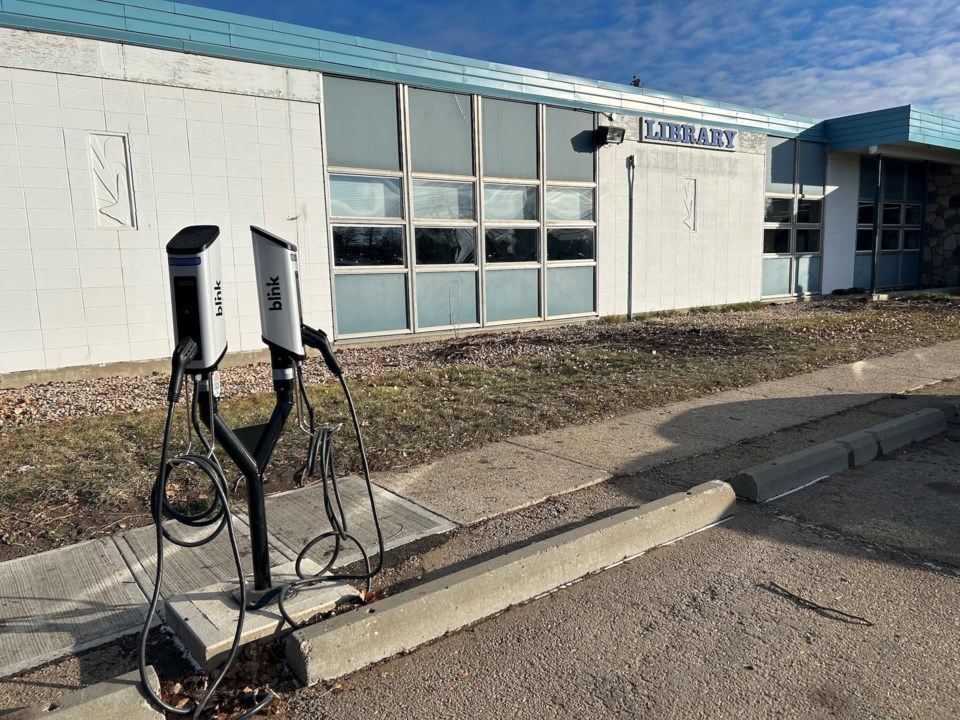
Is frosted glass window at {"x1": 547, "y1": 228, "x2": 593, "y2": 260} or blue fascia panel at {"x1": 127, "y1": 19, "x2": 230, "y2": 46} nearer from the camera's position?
blue fascia panel at {"x1": 127, "y1": 19, "x2": 230, "y2": 46}

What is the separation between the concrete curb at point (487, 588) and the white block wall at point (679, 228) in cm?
1124

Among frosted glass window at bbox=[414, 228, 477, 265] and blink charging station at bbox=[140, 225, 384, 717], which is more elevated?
frosted glass window at bbox=[414, 228, 477, 265]

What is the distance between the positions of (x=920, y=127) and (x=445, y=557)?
20.2 metres

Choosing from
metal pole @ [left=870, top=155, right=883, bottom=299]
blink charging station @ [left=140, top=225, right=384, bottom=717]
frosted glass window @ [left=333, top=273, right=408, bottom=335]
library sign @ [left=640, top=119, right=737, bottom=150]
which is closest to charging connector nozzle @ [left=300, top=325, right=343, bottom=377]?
blink charging station @ [left=140, top=225, right=384, bottom=717]

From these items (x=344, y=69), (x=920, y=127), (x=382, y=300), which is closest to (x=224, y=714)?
(x=382, y=300)

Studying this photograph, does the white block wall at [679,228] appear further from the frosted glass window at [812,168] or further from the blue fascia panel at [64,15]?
the blue fascia panel at [64,15]

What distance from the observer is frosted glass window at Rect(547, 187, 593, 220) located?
1422 cm

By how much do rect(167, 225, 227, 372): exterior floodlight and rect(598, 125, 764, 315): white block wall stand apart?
12.8 m

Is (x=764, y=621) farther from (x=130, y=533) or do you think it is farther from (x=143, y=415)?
(x=143, y=415)

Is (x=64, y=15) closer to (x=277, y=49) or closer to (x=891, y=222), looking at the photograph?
(x=277, y=49)

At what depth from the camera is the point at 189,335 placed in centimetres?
288

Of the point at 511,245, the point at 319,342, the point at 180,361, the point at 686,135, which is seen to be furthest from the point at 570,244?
the point at 180,361

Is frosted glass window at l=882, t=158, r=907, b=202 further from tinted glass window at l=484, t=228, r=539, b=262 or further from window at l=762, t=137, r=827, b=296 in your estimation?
tinted glass window at l=484, t=228, r=539, b=262

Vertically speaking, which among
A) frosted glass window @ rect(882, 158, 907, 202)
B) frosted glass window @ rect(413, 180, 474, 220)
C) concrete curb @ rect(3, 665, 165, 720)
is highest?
frosted glass window @ rect(882, 158, 907, 202)
